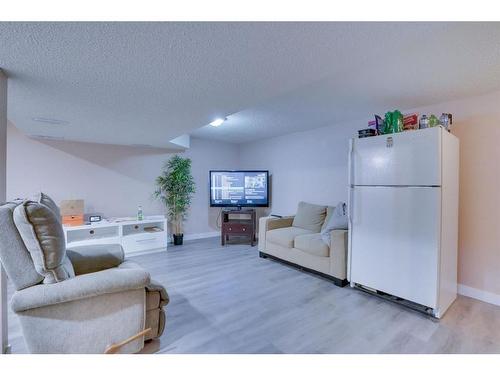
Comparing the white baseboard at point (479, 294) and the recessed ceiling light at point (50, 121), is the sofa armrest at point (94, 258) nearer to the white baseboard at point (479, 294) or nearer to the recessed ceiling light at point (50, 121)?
the recessed ceiling light at point (50, 121)

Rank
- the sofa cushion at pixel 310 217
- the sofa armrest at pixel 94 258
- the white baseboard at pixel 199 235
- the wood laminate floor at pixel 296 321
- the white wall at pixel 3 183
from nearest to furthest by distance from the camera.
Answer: the white wall at pixel 3 183 < the wood laminate floor at pixel 296 321 < the sofa armrest at pixel 94 258 < the sofa cushion at pixel 310 217 < the white baseboard at pixel 199 235

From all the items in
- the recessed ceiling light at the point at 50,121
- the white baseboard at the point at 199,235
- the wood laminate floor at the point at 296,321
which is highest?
the recessed ceiling light at the point at 50,121

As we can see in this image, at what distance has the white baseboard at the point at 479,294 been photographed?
2291 mm

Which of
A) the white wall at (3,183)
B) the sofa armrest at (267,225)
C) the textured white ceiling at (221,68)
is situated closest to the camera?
the textured white ceiling at (221,68)

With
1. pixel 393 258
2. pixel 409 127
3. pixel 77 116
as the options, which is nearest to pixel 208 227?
pixel 77 116

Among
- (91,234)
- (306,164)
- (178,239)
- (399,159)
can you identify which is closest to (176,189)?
(178,239)

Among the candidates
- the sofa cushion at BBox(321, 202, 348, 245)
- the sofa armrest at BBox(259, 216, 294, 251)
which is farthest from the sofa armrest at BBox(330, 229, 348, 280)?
the sofa armrest at BBox(259, 216, 294, 251)

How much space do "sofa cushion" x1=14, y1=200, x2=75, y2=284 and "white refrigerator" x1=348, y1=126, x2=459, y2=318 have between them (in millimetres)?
2549

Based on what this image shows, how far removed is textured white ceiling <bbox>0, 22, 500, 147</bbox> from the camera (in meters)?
1.06

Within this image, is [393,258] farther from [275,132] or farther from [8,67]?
[8,67]

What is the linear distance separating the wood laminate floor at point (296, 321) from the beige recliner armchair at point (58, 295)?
0.31 metres

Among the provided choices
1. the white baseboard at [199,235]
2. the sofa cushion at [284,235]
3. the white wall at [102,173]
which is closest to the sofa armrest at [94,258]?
the sofa cushion at [284,235]

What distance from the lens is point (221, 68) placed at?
4.60 ft

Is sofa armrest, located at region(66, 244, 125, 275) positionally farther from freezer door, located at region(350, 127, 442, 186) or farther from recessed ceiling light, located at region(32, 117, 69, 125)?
freezer door, located at region(350, 127, 442, 186)
